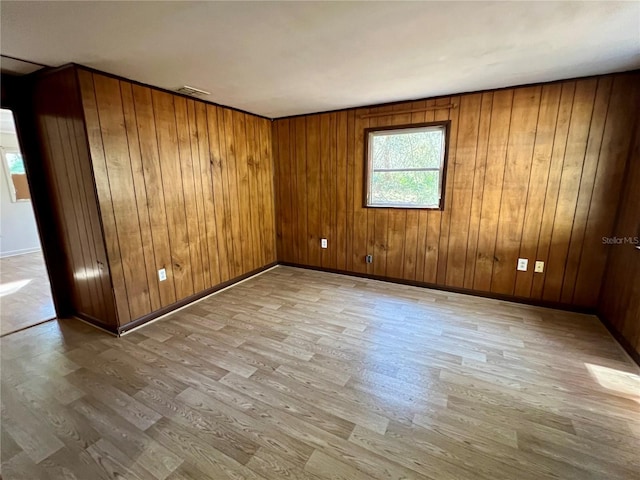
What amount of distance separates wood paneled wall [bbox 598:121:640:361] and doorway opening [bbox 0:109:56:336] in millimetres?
5497

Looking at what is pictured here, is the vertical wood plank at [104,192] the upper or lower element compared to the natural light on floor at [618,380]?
upper

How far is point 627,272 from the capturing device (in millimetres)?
2295

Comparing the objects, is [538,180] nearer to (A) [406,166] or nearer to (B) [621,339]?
(A) [406,166]

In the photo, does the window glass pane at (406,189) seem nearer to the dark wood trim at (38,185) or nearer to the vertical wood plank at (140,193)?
the vertical wood plank at (140,193)

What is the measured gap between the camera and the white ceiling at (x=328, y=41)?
4.75 feet

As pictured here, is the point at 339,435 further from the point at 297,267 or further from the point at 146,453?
the point at 297,267

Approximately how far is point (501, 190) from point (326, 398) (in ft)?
8.67

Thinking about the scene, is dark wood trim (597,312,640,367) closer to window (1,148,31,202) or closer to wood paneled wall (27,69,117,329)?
wood paneled wall (27,69,117,329)

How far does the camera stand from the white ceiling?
145 cm

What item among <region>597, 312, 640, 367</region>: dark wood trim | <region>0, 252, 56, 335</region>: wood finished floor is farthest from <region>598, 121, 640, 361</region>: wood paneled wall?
<region>0, 252, 56, 335</region>: wood finished floor

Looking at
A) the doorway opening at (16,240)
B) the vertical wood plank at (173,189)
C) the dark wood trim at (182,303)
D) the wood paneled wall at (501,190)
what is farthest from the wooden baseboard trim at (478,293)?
the doorway opening at (16,240)

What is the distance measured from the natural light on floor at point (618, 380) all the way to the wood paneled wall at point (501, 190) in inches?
39.8

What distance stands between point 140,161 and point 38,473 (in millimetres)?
2199

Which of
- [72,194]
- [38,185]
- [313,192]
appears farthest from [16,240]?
[313,192]
